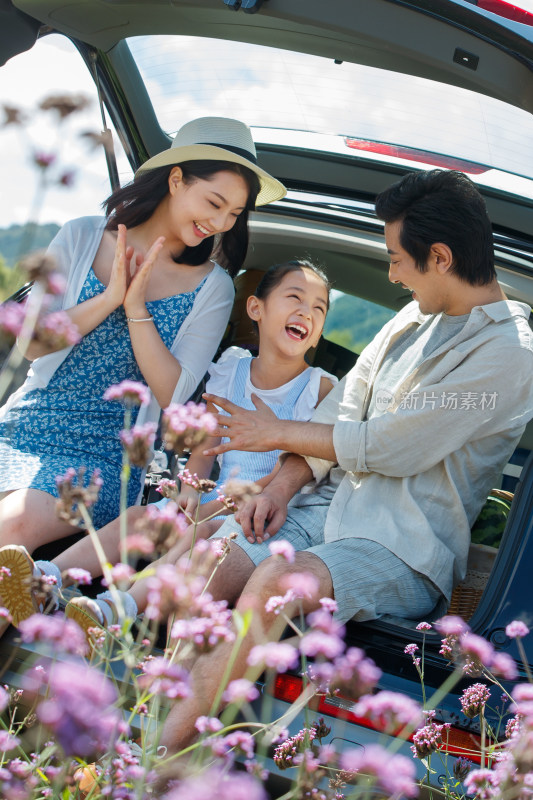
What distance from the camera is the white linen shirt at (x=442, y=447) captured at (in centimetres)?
201

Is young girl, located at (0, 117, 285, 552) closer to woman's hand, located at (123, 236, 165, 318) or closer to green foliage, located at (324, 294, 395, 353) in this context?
woman's hand, located at (123, 236, 165, 318)

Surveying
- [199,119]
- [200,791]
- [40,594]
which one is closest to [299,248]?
[199,119]

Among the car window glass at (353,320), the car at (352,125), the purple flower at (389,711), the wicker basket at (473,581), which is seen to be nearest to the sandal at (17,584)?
the car at (352,125)

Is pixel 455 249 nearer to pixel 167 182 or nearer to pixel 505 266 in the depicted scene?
pixel 505 266

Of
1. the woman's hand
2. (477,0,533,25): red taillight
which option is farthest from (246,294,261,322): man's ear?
(477,0,533,25): red taillight

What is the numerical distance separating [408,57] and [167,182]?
1099mm

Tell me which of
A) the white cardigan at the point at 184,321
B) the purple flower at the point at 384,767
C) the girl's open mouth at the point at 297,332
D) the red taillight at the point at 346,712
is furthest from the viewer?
the girl's open mouth at the point at 297,332

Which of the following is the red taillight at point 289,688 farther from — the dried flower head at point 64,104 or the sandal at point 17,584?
the dried flower head at point 64,104

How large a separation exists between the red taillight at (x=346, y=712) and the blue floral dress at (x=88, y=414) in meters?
0.85

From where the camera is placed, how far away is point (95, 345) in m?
2.54

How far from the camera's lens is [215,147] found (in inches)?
99.0

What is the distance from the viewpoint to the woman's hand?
2.30 m

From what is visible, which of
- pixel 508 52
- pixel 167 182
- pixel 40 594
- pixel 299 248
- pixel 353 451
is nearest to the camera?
pixel 40 594

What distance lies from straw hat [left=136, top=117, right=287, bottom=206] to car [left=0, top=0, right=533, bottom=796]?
0.12 metres
